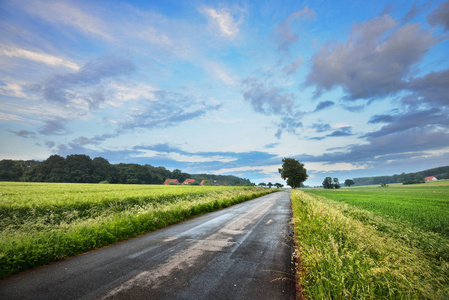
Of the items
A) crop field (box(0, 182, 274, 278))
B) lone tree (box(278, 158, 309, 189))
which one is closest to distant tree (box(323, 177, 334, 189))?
lone tree (box(278, 158, 309, 189))

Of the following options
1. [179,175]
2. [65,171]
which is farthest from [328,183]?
[65,171]

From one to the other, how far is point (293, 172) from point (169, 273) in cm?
8777

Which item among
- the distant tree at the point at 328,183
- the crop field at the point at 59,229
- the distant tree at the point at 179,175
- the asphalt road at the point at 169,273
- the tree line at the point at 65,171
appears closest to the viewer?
the asphalt road at the point at 169,273

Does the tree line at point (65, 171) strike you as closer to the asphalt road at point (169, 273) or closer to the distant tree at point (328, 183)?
the asphalt road at point (169, 273)

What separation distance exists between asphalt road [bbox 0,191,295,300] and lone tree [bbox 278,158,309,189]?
83432 millimetres

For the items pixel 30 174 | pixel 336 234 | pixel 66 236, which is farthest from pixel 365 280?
pixel 30 174

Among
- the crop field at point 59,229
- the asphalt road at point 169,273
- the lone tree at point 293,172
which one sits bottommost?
the asphalt road at point 169,273

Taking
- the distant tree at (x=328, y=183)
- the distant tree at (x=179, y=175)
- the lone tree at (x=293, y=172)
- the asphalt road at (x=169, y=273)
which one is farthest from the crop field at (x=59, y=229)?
the distant tree at (x=328, y=183)

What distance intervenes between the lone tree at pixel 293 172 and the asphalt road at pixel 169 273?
83.4 metres

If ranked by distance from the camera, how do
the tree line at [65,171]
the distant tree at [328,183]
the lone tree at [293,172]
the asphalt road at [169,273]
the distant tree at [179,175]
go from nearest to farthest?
the asphalt road at [169,273], the tree line at [65,171], the lone tree at [293,172], the distant tree at [328,183], the distant tree at [179,175]

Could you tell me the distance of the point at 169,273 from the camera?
463 cm

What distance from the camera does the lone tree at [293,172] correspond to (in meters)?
85.7

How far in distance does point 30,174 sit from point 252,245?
9410 centimetres

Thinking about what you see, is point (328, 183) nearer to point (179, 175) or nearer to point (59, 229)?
point (179, 175)
